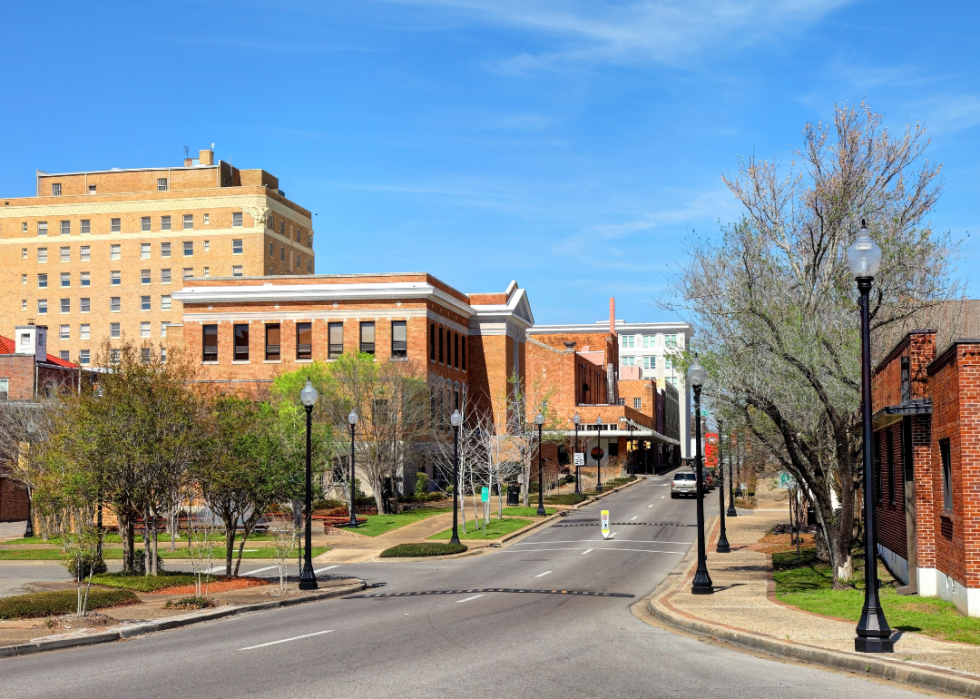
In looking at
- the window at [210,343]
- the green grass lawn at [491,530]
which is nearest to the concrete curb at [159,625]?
the green grass lawn at [491,530]

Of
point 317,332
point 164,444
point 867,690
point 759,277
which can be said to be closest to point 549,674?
point 867,690

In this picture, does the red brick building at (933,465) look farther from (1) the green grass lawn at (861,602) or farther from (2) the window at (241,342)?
(2) the window at (241,342)

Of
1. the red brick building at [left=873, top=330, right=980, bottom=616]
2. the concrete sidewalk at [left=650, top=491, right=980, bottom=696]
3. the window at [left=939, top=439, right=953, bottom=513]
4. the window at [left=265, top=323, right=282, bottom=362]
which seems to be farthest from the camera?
the window at [left=265, top=323, right=282, bottom=362]

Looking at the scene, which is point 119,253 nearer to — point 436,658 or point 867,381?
point 436,658

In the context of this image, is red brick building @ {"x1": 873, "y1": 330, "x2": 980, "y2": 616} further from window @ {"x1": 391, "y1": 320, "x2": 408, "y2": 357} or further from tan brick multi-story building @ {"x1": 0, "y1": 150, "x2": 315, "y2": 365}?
tan brick multi-story building @ {"x1": 0, "y1": 150, "x2": 315, "y2": 365}

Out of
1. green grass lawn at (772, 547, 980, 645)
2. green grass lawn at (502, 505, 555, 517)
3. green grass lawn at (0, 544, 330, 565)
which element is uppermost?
green grass lawn at (772, 547, 980, 645)

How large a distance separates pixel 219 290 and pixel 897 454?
49862 millimetres

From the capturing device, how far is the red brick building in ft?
57.6

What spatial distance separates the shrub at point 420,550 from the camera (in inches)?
1414

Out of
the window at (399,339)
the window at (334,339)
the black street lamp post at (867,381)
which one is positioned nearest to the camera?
the black street lamp post at (867,381)

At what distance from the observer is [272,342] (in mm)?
65938

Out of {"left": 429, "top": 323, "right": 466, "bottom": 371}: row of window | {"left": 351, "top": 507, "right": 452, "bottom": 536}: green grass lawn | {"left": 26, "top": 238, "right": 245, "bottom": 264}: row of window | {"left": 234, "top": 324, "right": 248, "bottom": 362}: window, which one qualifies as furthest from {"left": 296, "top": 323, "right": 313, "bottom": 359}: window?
{"left": 26, "top": 238, "right": 245, "bottom": 264}: row of window

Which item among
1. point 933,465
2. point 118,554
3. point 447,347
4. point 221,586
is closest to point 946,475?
point 933,465

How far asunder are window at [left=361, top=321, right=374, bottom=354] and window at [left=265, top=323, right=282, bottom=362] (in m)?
5.27
